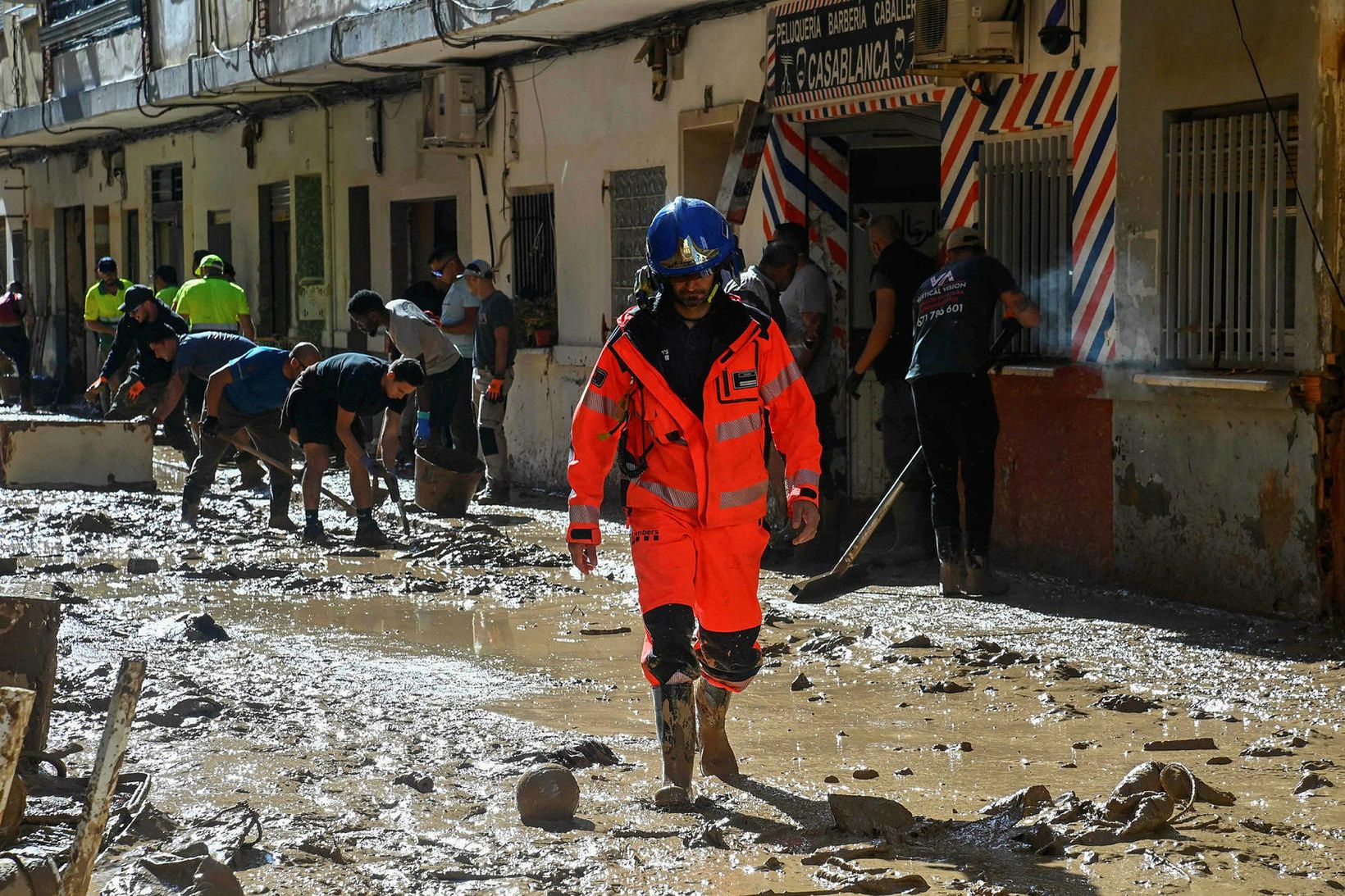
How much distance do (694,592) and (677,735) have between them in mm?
414

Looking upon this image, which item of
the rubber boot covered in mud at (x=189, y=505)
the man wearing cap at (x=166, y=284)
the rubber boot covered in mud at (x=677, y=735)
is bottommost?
the rubber boot covered in mud at (x=677, y=735)

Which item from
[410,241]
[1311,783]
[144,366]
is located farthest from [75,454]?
[1311,783]

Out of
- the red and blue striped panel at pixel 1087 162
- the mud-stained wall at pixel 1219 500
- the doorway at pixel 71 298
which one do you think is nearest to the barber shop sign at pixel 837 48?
the red and blue striped panel at pixel 1087 162

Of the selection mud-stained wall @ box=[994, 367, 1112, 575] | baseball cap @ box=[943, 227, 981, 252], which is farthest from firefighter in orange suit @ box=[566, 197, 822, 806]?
mud-stained wall @ box=[994, 367, 1112, 575]

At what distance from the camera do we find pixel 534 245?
1465 centimetres

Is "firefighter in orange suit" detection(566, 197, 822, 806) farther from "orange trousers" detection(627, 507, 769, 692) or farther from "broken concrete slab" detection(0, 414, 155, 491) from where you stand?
"broken concrete slab" detection(0, 414, 155, 491)

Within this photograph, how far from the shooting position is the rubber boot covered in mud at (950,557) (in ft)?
28.3

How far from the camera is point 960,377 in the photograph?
8.55m

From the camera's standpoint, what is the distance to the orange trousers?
5246 mm

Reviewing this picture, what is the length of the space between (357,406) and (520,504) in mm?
2672

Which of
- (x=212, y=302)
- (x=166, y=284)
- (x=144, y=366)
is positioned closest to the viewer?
(x=144, y=366)

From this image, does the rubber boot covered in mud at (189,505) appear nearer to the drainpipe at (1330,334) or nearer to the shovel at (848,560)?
the shovel at (848,560)

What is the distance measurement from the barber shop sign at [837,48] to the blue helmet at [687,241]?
192 inches

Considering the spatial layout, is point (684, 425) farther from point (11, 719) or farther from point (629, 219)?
point (629, 219)
